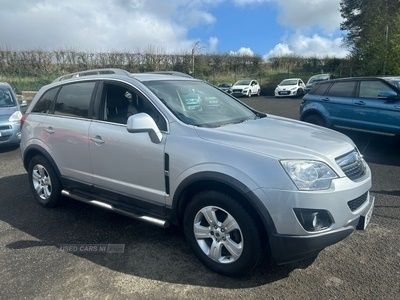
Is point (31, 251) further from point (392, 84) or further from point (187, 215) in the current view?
point (392, 84)

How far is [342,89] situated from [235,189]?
6579 mm

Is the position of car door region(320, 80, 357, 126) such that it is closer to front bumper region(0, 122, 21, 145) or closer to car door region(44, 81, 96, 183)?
car door region(44, 81, 96, 183)

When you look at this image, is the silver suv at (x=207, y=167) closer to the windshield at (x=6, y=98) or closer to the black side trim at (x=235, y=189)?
the black side trim at (x=235, y=189)

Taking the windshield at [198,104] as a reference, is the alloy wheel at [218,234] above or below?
below

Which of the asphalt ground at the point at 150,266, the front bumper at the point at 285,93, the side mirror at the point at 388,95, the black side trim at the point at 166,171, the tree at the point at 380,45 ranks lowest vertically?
the front bumper at the point at 285,93

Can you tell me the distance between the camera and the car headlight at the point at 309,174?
282 centimetres

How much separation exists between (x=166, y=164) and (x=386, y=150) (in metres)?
6.24

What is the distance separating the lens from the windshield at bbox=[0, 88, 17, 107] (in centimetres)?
946


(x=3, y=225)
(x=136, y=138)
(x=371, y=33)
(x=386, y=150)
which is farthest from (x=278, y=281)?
(x=371, y=33)

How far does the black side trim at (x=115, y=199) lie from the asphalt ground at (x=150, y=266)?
363 millimetres

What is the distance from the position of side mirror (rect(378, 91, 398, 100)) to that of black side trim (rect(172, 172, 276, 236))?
19.4 ft

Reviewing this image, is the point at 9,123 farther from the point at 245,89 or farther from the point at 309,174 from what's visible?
the point at 245,89

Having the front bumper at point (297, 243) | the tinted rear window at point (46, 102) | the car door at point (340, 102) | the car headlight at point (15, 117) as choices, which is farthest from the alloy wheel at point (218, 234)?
the car headlight at point (15, 117)

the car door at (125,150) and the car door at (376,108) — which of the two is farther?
the car door at (376,108)
